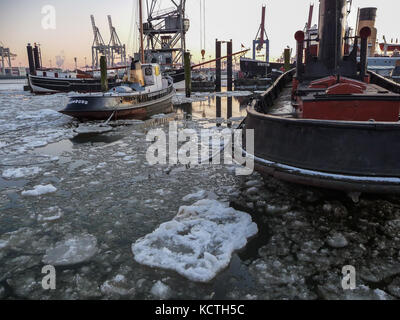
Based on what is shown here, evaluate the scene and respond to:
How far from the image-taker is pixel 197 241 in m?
3.78

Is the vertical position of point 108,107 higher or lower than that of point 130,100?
lower

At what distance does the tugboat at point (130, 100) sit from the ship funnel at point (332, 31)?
911 centimetres

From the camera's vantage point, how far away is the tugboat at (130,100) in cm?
1327

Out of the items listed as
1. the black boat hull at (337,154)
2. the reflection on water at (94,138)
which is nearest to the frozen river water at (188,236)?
the black boat hull at (337,154)

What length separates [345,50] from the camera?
8477 millimetres

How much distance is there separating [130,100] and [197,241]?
1175 cm

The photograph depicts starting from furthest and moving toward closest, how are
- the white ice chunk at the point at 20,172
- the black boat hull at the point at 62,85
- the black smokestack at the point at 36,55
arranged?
the black smokestack at the point at 36,55 < the black boat hull at the point at 62,85 < the white ice chunk at the point at 20,172

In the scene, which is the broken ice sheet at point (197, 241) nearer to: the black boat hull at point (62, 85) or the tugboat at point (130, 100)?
the tugboat at point (130, 100)

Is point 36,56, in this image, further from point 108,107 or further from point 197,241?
point 197,241

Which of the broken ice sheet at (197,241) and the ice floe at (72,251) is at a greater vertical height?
the broken ice sheet at (197,241)

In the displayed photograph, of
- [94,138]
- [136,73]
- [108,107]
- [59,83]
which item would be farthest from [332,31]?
[59,83]
